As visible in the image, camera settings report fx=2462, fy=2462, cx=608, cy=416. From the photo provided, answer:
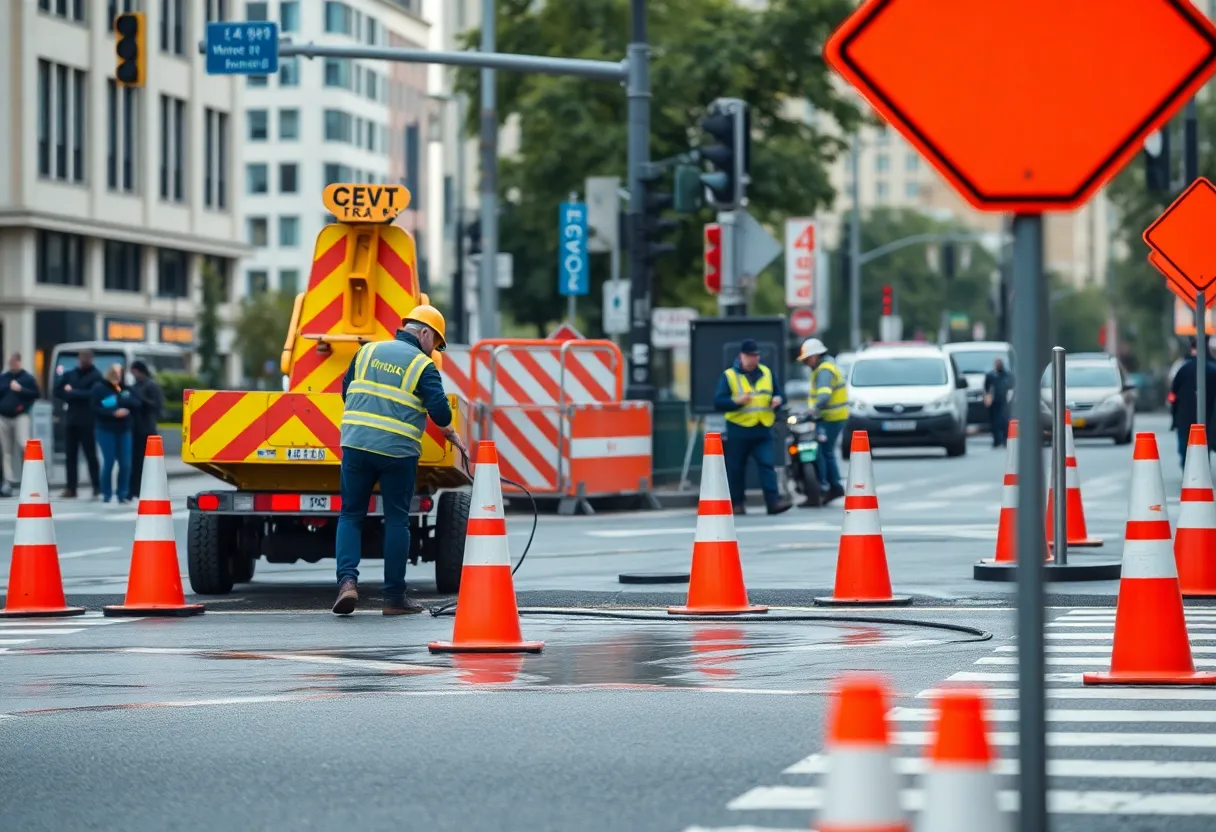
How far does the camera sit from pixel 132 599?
14172mm

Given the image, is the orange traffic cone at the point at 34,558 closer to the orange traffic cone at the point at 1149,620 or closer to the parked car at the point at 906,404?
the orange traffic cone at the point at 1149,620

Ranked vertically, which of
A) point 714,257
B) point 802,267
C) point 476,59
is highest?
point 476,59

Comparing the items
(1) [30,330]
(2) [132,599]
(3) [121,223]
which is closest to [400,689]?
(2) [132,599]

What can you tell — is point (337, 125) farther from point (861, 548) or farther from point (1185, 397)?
point (861, 548)

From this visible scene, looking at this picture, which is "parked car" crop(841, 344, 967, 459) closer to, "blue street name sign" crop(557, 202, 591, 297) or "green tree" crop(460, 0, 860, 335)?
"blue street name sign" crop(557, 202, 591, 297)

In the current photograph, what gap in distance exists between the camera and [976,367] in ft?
164

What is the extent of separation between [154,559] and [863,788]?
34.4ft

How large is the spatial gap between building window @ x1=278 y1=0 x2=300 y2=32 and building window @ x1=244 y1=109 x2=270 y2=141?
16.8ft

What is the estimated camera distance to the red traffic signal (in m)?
26.8

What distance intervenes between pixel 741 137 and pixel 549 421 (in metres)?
3.59

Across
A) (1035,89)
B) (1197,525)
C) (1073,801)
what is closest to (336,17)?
(1197,525)

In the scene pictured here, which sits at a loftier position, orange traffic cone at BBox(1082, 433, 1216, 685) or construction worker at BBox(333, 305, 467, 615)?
construction worker at BBox(333, 305, 467, 615)

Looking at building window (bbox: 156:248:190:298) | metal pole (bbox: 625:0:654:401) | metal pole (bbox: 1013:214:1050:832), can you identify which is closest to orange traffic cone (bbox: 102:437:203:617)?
metal pole (bbox: 1013:214:1050:832)

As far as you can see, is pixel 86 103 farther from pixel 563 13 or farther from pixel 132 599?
pixel 132 599
